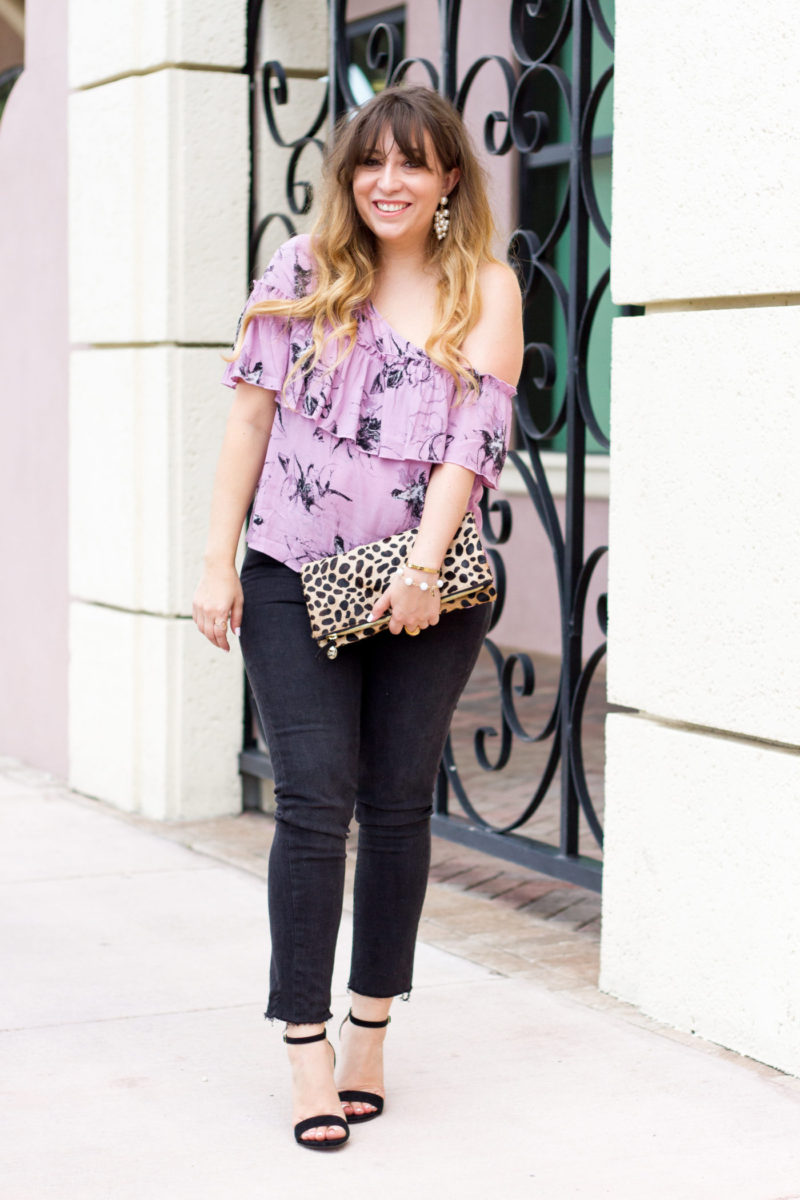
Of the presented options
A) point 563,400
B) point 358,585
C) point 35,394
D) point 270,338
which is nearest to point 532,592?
point 35,394

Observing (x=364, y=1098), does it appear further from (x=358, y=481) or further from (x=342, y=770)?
(x=358, y=481)

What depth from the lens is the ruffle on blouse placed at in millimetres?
3090

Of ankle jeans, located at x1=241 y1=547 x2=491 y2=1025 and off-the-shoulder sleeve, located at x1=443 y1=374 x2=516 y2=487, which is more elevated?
off-the-shoulder sleeve, located at x1=443 y1=374 x2=516 y2=487

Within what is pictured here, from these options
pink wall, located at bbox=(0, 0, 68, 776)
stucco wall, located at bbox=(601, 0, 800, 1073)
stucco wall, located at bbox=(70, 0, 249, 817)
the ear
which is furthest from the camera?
pink wall, located at bbox=(0, 0, 68, 776)

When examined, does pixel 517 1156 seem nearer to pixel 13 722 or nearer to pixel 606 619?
pixel 606 619

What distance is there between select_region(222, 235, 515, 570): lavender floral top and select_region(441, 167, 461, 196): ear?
0.86 ft

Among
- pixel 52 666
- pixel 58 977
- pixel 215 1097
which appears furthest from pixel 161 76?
pixel 215 1097

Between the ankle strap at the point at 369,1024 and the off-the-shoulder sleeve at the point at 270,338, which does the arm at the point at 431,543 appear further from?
the ankle strap at the point at 369,1024

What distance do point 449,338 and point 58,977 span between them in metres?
1.88

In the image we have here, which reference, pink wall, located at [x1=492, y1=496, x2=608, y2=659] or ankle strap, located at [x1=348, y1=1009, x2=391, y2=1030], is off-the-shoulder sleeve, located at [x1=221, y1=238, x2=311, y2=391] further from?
pink wall, located at [x1=492, y1=496, x2=608, y2=659]

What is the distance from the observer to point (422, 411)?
122 inches

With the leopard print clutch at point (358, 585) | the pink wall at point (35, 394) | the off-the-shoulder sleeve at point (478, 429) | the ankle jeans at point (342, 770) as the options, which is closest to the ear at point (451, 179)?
the off-the-shoulder sleeve at point (478, 429)

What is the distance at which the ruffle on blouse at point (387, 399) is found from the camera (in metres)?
3.09

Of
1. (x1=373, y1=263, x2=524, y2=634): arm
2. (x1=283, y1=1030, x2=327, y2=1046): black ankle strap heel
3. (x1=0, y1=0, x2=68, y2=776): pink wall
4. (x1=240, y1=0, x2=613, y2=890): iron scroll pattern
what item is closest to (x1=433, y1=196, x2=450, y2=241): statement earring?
(x1=373, y1=263, x2=524, y2=634): arm
